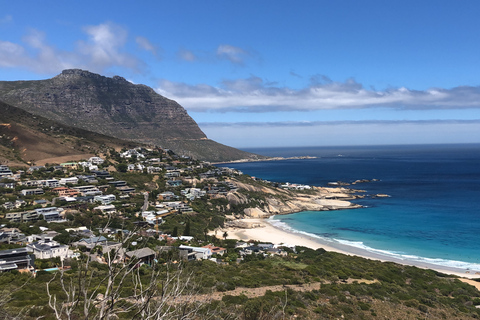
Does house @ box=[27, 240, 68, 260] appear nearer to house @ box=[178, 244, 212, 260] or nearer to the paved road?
house @ box=[178, 244, 212, 260]

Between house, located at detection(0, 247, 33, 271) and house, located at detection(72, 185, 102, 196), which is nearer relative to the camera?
house, located at detection(0, 247, 33, 271)

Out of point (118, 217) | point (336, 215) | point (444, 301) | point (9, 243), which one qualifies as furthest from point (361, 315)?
point (336, 215)

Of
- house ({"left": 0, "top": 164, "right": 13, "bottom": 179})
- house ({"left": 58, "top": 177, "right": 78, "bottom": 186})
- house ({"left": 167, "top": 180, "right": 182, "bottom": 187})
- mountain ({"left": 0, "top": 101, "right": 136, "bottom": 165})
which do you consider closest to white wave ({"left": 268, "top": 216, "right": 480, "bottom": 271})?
house ({"left": 167, "top": 180, "right": 182, "bottom": 187})

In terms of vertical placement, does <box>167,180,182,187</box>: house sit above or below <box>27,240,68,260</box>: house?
above

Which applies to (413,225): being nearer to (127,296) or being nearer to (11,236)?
(127,296)

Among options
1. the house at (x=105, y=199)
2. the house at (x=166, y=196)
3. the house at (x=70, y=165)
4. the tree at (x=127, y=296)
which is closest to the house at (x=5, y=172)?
the house at (x=70, y=165)

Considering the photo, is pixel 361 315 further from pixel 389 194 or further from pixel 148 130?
pixel 148 130
